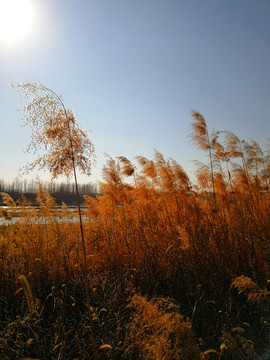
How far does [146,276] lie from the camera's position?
118 inches

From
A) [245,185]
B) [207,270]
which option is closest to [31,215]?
[207,270]

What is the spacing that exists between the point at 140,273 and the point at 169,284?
410 mm

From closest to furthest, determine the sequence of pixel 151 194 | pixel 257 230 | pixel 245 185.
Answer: pixel 257 230, pixel 151 194, pixel 245 185

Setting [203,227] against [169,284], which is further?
[203,227]

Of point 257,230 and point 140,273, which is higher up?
point 257,230

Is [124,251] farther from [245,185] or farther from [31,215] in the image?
[245,185]

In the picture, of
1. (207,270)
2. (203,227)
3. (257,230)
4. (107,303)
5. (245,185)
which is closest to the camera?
(107,303)

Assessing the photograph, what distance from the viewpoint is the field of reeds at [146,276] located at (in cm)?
198

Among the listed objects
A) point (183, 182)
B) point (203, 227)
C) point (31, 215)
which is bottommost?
point (203, 227)

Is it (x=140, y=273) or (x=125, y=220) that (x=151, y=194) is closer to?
(x=125, y=220)

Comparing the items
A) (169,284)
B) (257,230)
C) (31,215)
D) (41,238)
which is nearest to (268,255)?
(257,230)

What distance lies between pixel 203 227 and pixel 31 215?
275cm

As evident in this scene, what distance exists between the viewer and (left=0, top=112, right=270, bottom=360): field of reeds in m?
1.98

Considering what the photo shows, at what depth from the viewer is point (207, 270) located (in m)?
3.17
